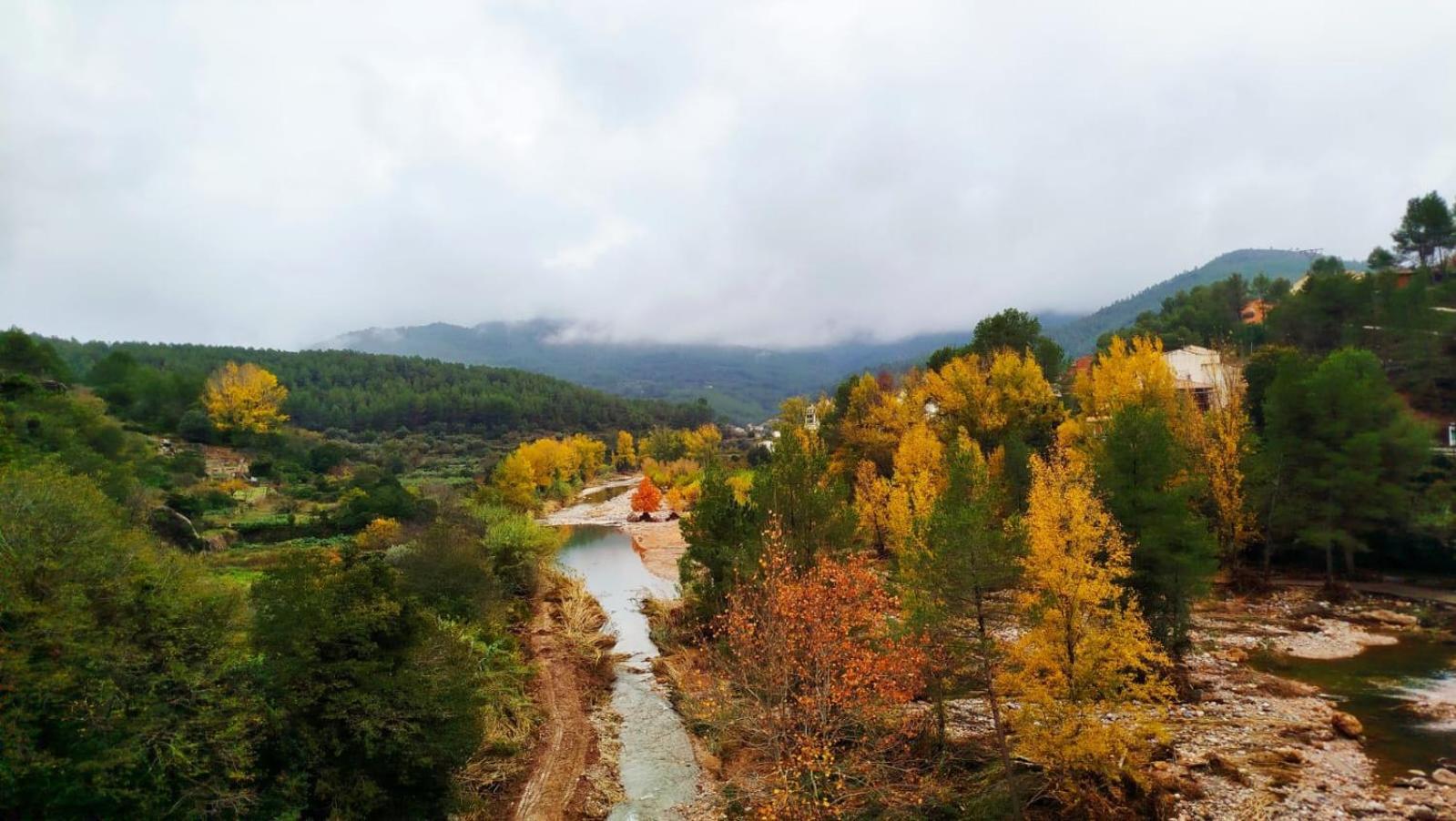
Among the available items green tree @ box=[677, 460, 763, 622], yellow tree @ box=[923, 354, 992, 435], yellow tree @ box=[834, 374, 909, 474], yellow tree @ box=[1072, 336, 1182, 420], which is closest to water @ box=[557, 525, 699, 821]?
green tree @ box=[677, 460, 763, 622]

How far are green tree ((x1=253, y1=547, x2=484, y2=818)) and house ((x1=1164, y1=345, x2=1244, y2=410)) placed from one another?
42591 mm

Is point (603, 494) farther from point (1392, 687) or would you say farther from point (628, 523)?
point (1392, 687)

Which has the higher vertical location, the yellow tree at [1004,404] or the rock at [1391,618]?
the yellow tree at [1004,404]

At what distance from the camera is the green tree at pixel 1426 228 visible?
58.8 metres

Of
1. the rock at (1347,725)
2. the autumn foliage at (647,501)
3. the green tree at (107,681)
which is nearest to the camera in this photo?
the green tree at (107,681)

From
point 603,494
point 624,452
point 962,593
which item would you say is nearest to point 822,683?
point 962,593

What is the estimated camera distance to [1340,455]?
1280 inches

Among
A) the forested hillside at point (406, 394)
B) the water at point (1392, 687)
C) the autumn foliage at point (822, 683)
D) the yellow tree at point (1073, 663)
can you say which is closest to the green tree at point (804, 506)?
the autumn foliage at point (822, 683)

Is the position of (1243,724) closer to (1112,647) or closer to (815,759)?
(1112,647)

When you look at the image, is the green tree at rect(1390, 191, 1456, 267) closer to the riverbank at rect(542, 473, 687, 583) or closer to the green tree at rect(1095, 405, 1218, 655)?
the green tree at rect(1095, 405, 1218, 655)

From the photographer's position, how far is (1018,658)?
16406mm

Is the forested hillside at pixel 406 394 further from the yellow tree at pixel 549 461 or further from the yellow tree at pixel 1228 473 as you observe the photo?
the yellow tree at pixel 1228 473

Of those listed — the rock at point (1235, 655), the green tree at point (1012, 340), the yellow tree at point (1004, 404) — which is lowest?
the rock at point (1235, 655)

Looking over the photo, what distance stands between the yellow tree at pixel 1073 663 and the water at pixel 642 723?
34.7 ft
